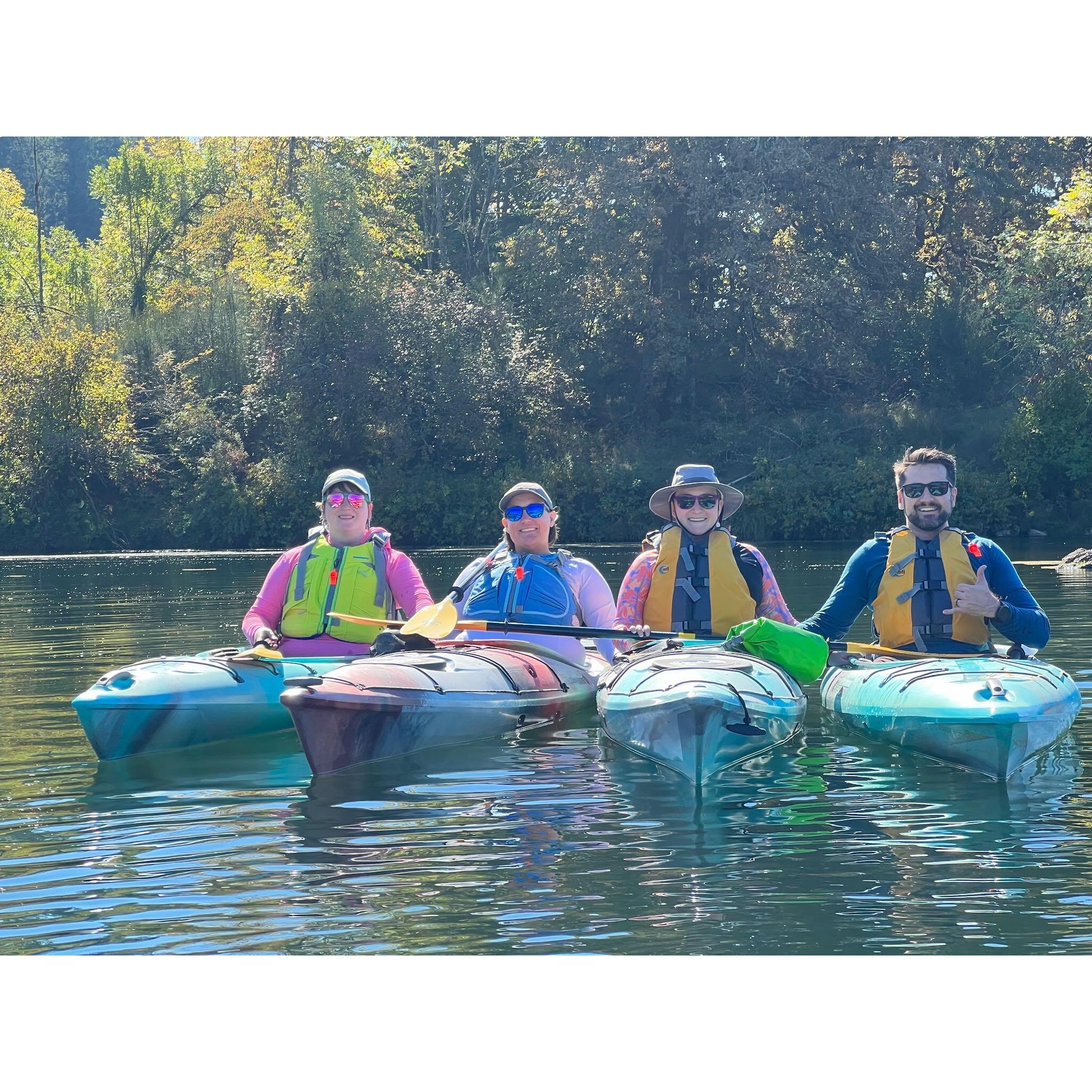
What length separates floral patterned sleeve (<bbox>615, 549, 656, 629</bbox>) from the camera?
8359mm

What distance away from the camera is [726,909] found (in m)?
4.79

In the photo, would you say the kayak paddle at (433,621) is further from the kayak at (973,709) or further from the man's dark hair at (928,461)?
the man's dark hair at (928,461)

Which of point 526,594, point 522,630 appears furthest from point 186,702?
point 526,594

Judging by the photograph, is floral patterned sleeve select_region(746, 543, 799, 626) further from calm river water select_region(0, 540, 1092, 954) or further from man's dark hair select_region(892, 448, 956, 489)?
man's dark hair select_region(892, 448, 956, 489)

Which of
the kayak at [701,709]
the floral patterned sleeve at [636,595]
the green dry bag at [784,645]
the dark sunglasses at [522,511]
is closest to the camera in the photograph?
the kayak at [701,709]

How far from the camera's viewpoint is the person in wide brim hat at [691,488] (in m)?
8.24

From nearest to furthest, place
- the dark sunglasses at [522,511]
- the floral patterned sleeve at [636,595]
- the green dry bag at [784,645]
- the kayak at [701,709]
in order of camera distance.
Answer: the kayak at [701,709] < the green dry bag at [784,645] < the floral patterned sleeve at [636,595] < the dark sunglasses at [522,511]

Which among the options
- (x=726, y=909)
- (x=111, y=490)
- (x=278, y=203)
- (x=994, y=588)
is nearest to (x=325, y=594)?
(x=994, y=588)

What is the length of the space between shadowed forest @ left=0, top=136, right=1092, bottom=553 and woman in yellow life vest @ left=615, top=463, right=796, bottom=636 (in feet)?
69.2

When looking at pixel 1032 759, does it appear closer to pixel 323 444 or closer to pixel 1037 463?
pixel 1037 463

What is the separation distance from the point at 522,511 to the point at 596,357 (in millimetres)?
26044

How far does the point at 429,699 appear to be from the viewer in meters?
7.36

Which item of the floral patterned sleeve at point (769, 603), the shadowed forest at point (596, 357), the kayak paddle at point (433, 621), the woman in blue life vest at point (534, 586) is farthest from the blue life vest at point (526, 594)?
the shadowed forest at point (596, 357)

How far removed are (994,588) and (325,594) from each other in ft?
11.9
